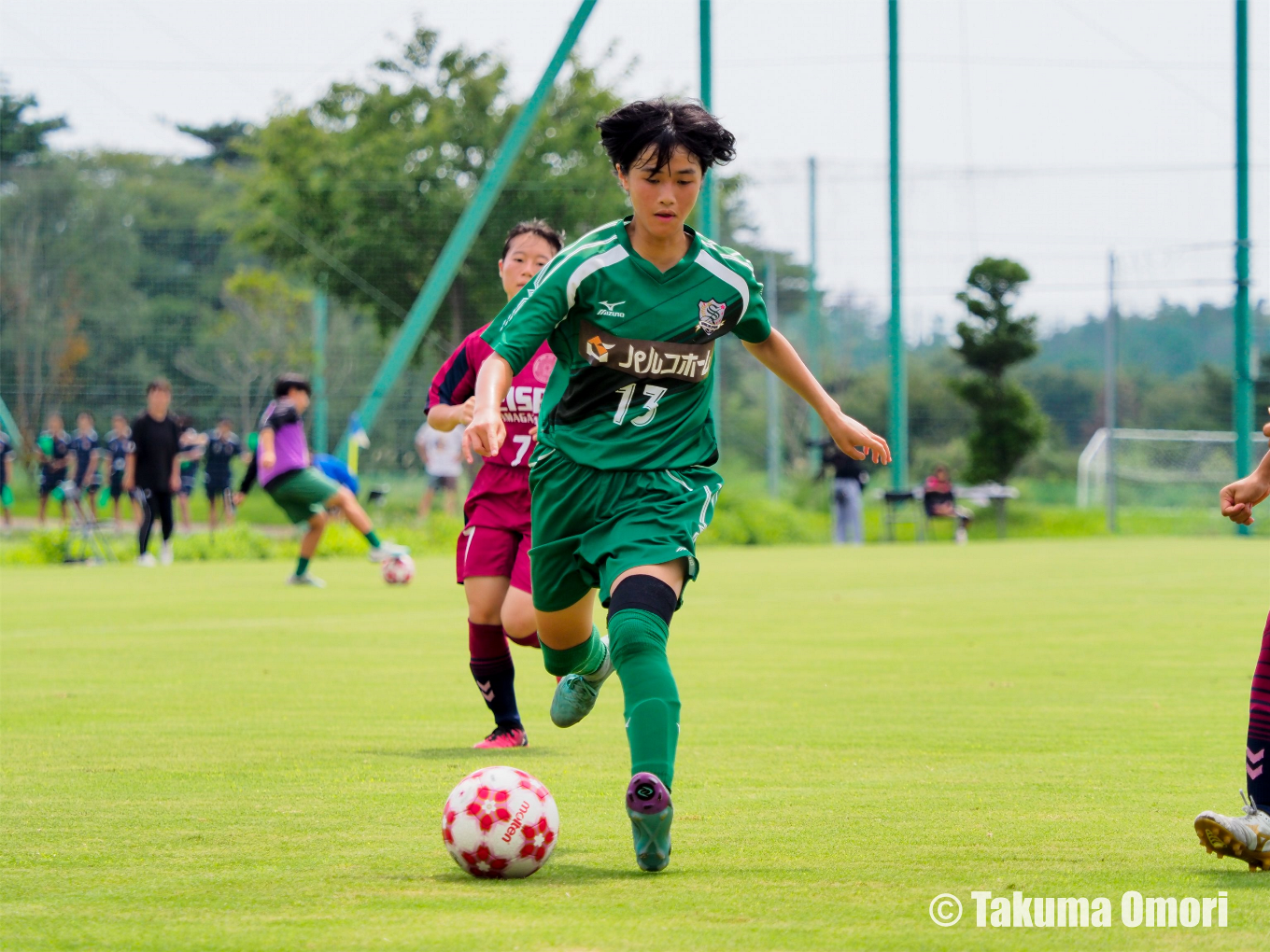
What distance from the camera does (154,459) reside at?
19.0 m

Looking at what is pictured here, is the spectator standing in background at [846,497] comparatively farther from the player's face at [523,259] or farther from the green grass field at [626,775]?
the player's face at [523,259]

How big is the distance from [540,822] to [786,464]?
2532 centimetres

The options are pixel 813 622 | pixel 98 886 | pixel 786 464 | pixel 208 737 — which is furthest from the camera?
pixel 786 464

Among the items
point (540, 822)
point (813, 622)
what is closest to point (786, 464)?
point (813, 622)

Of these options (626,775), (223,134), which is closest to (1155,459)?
(223,134)

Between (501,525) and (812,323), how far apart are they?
24578mm

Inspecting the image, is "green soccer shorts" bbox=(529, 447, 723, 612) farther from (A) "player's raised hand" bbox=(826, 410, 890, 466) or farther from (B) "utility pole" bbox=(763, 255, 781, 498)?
(B) "utility pole" bbox=(763, 255, 781, 498)

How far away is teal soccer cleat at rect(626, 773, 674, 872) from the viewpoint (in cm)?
362

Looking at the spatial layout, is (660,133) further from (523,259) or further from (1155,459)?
(1155,459)

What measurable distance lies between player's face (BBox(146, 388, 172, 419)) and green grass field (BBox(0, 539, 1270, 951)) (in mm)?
7404

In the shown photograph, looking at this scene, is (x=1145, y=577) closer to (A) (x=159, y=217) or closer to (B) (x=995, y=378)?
(B) (x=995, y=378)

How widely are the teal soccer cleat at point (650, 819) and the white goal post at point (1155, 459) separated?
90.0 ft

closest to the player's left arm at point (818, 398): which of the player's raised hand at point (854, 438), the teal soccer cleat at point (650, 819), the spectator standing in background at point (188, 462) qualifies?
the player's raised hand at point (854, 438)

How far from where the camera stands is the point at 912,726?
651 centimetres
